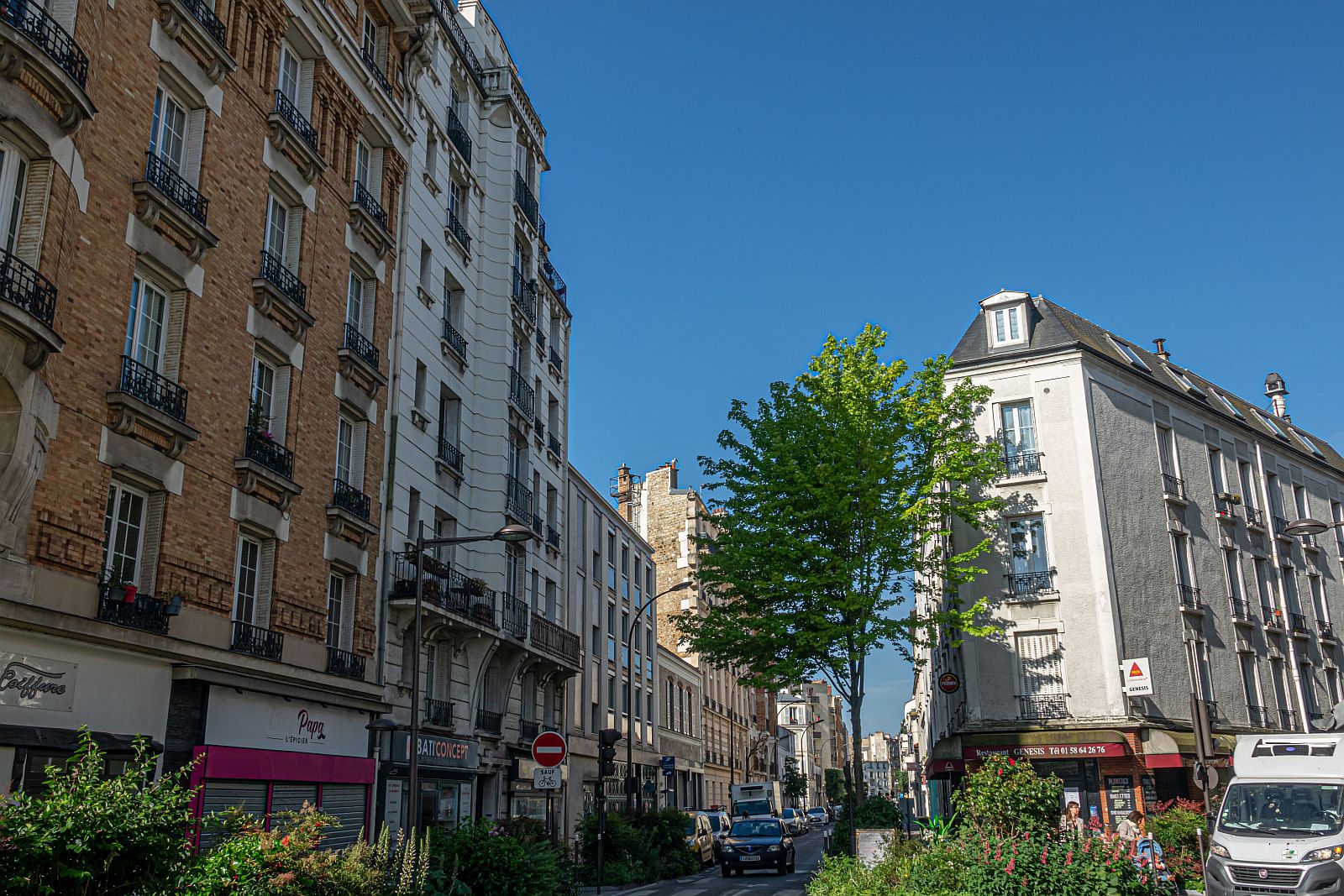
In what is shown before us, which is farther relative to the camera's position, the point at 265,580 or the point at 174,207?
the point at 265,580

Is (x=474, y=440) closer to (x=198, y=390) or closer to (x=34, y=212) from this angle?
(x=198, y=390)

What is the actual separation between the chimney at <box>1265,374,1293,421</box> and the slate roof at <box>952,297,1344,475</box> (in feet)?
21.4

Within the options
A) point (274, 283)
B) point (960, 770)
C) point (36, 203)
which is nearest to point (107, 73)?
point (36, 203)

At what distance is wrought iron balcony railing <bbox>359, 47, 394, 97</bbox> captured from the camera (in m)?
23.0

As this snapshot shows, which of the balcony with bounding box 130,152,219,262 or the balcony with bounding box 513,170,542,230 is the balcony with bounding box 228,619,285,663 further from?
the balcony with bounding box 513,170,542,230

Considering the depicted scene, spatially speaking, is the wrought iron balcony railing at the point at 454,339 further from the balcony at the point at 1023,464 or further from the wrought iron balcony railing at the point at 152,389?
the balcony at the point at 1023,464

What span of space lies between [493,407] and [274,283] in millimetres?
10210

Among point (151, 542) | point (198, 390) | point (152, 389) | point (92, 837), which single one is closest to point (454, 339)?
point (198, 390)

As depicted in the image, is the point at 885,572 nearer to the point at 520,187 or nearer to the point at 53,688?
the point at 520,187

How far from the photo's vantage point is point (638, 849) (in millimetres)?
26391

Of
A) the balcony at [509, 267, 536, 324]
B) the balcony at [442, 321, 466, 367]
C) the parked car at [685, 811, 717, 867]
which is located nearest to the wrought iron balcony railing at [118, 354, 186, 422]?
the balcony at [442, 321, 466, 367]

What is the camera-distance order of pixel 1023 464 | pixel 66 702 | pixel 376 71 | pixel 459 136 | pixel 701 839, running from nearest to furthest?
1. pixel 66 702
2. pixel 376 71
3. pixel 459 136
4. pixel 1023 464
5. pixel 701 839

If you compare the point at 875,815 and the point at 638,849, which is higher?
the point at 875,815

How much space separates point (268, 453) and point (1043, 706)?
21.1 m
